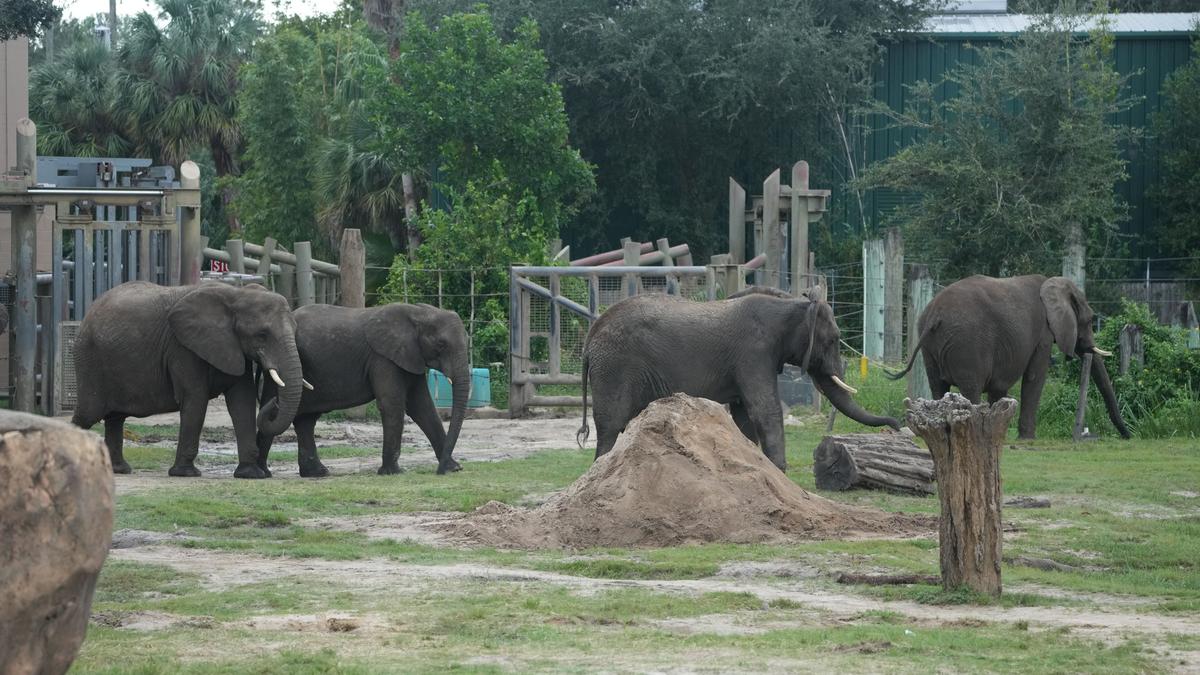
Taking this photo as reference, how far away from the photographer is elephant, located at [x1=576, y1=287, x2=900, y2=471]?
15.5m

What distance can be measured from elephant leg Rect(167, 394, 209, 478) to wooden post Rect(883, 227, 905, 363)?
9.13 meters

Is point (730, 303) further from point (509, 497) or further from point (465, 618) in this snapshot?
point (465, 618)

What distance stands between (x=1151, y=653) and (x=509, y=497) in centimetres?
682

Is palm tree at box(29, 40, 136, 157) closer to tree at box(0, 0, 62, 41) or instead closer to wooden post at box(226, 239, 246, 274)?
wooden post at box(226, 239, 246, 274)

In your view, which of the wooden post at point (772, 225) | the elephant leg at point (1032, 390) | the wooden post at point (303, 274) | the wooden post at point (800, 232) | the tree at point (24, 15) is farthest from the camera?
the wooden post at point (303, 274)

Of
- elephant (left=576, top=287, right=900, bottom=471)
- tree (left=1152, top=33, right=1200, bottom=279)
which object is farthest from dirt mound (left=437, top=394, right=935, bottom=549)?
tree (left=1152, top=33, right=1200, bottom=279)

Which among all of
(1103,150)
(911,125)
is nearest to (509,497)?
→ (1103,150)

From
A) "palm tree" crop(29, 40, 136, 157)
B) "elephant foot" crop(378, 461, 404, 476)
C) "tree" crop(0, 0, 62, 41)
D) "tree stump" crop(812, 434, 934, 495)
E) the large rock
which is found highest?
"palm tree" crop(29, 40, 136, 157)

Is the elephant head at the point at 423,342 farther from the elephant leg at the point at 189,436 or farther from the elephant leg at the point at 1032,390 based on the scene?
the elephant leg at the point at 1032,390

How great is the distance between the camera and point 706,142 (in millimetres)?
36812

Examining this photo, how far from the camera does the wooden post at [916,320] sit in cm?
2052

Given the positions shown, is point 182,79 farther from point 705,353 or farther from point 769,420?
point 769,420

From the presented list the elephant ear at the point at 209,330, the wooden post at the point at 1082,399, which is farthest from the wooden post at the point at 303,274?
the wooden post at the point at 1082,399

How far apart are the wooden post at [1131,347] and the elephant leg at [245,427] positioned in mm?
10118
